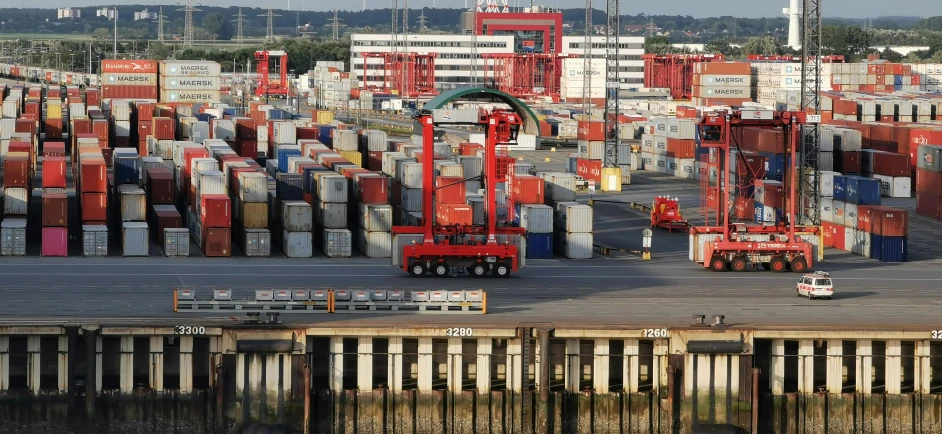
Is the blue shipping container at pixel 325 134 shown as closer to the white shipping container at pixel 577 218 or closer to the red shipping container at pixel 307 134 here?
the red shipping container at pixel 307 134

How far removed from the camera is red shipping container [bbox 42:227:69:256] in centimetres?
7425

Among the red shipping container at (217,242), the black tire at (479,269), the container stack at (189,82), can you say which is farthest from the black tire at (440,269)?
the container stack at (189,82)

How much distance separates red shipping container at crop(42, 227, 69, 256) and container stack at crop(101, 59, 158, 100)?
76761mm

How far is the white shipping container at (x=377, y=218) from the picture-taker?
253ft

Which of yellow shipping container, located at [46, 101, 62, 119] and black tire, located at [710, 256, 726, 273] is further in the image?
yellow shipping container, located at [46, 101, 62, 119]

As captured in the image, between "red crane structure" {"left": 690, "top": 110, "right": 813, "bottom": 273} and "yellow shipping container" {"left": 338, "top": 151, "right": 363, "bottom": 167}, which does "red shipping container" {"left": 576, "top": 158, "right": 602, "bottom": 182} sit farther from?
"red crane structure" {"left": 690, "top": 110, "right": 813, "bottom": 273}

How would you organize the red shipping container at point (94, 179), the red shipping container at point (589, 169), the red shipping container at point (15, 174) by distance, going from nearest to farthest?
the red shipping container at point (94, 179)
the red shipping container at point (15, 174)
the red shipping container at point (589, 169)

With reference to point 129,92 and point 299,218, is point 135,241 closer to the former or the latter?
point 299,218

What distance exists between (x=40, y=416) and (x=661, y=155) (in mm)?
87348

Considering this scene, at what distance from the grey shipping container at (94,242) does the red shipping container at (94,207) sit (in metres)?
2.37

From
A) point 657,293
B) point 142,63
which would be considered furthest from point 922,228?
point 142,63

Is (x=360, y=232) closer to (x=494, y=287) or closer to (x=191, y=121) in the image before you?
(x=494, y=287)

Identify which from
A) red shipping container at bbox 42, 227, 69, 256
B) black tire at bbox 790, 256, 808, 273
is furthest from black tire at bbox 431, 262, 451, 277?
red shipping container at bbox 42, 227, 69, 256

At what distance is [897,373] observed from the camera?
52.4 m
